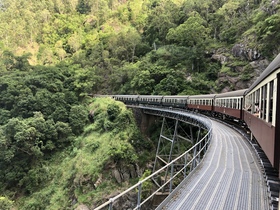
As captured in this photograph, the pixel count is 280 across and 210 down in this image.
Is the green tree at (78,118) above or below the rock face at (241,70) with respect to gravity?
below

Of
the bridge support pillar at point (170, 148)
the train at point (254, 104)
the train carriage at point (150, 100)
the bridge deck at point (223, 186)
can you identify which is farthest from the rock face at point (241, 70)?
the bridge deck at point (223, 186)

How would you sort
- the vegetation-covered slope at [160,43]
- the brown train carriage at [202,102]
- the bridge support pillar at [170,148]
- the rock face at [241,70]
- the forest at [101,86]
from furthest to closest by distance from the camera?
the vegetation-covered slope at [160,43], the rock face at [241,70], the brown train carriage at [202,102], the forest at [101,86], the bridge support pillar at [170,148]

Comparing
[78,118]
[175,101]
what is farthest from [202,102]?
[78,118]

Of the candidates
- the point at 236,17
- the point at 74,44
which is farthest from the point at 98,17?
the point at 236,17

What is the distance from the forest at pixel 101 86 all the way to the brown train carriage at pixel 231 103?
8.33 metres

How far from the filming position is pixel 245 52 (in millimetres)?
29797

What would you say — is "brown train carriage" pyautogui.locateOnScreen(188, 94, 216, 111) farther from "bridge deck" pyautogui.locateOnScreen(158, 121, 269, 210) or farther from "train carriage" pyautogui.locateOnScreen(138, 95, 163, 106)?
"bridge deck" pyautogui.locateOnScreen(158, 121, 269, 210)

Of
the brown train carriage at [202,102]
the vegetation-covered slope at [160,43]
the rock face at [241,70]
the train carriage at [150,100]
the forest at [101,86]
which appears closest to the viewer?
the forest at [101,86]

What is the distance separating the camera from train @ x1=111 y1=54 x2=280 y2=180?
450cm

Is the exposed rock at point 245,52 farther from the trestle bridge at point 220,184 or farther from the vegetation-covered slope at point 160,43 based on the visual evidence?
the trestle bridge at point 220,184

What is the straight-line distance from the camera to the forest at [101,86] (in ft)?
61.4

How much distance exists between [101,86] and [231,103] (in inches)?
1206

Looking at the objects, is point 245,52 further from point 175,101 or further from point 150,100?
point 150,100

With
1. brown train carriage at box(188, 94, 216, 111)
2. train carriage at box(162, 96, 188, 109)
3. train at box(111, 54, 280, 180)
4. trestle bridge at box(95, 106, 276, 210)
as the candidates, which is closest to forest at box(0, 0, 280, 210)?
train carriage at box(162, 96, 188, 109)
